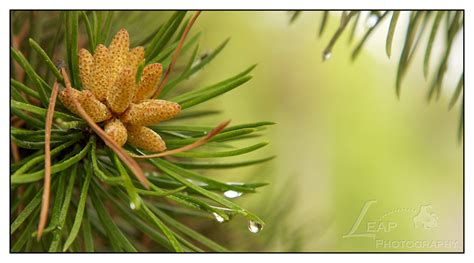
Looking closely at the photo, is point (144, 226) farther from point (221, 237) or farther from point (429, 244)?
point (429, 244)

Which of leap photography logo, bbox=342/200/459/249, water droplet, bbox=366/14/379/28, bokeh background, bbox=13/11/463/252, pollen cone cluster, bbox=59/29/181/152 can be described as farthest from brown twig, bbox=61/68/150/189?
bokeh background, bbox=13/11/463/252

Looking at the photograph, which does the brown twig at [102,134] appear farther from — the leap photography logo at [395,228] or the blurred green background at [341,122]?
the blurred green background at [341,122]

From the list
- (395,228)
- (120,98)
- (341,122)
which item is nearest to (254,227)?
(120,98)

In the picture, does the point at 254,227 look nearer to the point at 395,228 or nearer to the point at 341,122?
the point at 395,228

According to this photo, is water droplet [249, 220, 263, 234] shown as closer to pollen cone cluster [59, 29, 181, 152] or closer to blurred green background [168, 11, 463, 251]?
pollen cone cluster [59, 29, 181, 152]

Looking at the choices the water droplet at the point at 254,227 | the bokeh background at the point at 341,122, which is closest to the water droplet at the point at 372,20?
the water droplet at the point at 254,227

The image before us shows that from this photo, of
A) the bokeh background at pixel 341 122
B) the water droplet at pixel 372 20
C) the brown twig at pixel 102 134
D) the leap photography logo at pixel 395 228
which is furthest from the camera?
the bokeh background at pixel 341 122

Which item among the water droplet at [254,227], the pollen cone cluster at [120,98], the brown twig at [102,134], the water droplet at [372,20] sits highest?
the water droplet at [372,20]
